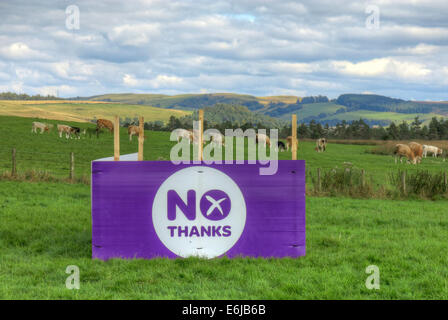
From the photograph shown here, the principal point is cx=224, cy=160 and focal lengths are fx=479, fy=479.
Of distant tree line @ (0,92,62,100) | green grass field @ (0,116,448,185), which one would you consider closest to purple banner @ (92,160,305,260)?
green grass field @ (0,116,448,185)

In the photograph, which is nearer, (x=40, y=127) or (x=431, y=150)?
(x=431, y=150)

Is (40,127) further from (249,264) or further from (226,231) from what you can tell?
(249,264)

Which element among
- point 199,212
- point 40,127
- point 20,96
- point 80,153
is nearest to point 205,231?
point 199,212

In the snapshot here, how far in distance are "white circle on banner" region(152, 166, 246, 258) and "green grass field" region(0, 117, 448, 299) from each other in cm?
44

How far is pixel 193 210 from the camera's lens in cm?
879

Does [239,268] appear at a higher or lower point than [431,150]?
lower

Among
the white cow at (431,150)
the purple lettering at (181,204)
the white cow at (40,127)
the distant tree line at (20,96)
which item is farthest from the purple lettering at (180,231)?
the distant tree line at (20,96)

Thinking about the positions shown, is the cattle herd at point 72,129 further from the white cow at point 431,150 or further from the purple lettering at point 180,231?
the purple lettering at point 180,231

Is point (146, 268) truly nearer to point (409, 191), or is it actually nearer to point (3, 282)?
point (3, 282)

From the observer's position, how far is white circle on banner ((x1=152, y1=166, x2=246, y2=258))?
8789 millimetres

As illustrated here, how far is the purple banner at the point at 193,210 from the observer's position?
8812mm

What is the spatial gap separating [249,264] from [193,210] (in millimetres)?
1421

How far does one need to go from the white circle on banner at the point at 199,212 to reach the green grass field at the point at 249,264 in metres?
0.44

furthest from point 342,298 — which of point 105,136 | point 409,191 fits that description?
point 105,136
